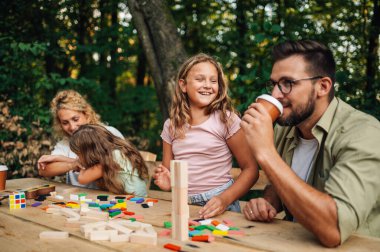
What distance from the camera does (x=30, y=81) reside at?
20.2ft

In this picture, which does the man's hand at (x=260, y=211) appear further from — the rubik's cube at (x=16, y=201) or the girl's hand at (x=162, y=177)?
the rubik's cube at (x=16, y=201)

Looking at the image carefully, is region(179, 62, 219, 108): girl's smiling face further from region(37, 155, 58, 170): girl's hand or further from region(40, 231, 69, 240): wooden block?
region(40, 231, 69, 240): wooden block

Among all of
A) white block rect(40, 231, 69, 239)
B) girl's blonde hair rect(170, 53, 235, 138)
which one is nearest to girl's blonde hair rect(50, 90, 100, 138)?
girl's blonde hair rect(170, 53, 235, 138)

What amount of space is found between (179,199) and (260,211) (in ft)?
1.65

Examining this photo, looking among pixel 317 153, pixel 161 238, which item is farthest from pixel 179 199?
pixel 317 153

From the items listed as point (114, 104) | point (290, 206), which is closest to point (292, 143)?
point (290, 206)

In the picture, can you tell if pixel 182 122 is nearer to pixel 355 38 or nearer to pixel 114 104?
pixel 355 38

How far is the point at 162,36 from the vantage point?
4.59m

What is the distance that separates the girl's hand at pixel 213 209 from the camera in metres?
2.04

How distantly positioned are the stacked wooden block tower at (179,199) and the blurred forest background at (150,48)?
8.13 feet

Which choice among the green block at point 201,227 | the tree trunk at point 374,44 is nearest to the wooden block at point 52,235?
the green block at point 201,227

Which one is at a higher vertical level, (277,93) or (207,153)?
(277,93)

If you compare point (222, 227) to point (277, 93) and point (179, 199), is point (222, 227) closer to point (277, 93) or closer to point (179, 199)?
point (179, 199)

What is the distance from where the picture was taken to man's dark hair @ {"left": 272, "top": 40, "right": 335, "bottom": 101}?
208 cm
